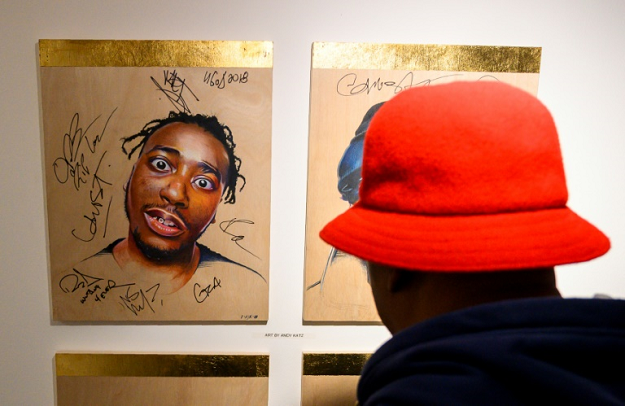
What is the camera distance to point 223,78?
1.00m

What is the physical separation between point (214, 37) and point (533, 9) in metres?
0.84

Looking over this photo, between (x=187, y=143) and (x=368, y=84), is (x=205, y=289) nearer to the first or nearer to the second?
(x=187, y=143)

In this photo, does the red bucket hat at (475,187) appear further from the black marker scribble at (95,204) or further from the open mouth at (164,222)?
the black marker scribble at (95,204)

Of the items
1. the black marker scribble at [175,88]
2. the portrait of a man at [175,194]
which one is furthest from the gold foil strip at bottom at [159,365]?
the black marker scribble at [175,88]

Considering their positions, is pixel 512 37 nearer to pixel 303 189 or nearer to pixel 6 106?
pixel 303 189

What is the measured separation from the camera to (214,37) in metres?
1.00

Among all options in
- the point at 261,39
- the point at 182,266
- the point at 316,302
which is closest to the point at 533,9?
the point at 261,39

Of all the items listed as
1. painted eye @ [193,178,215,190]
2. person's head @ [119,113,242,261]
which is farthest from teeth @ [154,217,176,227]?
painted eye @ [193,178,215,190]

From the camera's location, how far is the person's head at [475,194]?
1.23 feet

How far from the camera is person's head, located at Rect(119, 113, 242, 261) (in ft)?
3.36

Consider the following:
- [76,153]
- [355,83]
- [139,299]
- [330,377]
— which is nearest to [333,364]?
[330,377]

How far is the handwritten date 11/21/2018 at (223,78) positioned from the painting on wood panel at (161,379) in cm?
77

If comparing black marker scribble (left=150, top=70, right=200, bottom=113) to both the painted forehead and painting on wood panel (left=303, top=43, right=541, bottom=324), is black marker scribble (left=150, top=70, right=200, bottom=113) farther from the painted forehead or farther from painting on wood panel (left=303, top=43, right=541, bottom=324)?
painting on wood panel (left=303, top=43, right=541, bottom=324)

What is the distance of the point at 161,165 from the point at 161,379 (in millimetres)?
621
